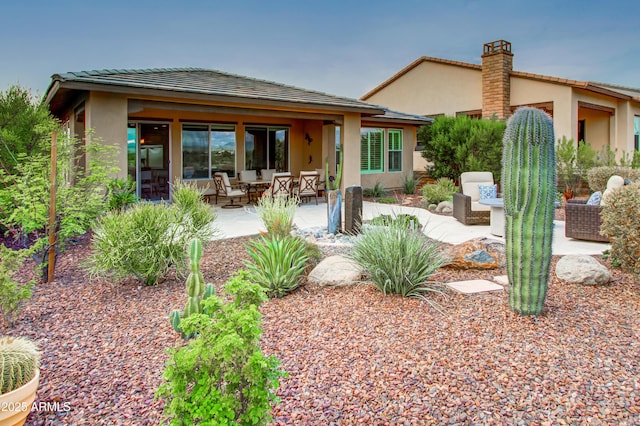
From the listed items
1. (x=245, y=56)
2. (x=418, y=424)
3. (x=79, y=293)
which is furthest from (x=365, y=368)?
(x=245, y=56)

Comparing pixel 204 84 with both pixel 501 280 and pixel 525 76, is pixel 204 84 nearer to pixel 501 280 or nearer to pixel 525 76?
pixel 501 280

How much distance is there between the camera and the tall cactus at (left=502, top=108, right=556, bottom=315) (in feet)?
11.8

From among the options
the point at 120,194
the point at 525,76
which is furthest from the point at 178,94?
the point at 525,76

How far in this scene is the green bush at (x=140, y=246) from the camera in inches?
190

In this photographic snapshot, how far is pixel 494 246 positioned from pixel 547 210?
320cm

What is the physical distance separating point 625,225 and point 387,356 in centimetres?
380

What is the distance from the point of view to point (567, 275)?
493 centimetres

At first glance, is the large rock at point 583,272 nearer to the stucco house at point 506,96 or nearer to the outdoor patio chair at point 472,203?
the outdoor patio chair at point 472,203

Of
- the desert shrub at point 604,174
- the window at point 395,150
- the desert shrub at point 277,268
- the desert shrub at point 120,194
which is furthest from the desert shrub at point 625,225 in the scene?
the window at point 395,150

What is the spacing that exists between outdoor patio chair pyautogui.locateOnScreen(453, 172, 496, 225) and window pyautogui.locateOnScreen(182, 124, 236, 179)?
769cm

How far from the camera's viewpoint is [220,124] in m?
14.2

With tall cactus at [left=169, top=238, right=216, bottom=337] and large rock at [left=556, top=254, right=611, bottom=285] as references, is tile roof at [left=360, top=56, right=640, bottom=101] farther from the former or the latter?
tall cactus at [left=169, top=238, right=216, bottom=337]

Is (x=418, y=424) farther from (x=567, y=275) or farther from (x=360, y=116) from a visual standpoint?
(x=360, y=116)

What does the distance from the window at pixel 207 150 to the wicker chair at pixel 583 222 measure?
10192mm
